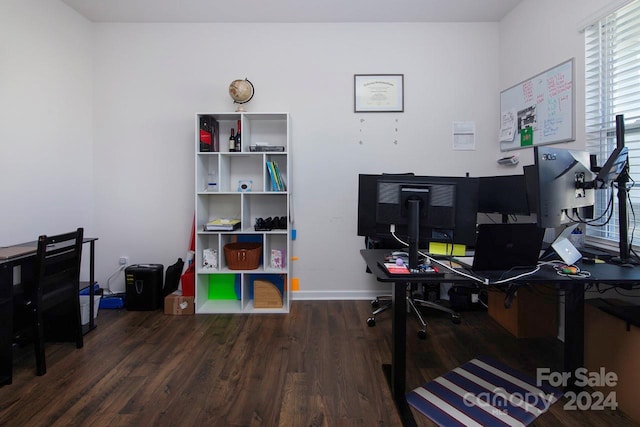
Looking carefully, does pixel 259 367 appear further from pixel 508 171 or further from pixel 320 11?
pixel 320 11

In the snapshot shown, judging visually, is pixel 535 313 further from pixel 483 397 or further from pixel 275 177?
pixel 275 177

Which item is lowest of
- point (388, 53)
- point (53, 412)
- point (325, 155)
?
point (53, 412)

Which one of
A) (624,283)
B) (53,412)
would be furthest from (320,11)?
(53,412)

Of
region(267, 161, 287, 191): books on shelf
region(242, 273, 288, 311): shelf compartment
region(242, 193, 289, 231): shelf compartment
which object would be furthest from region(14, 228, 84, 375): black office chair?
region(267, 161, 287, 191): books on shelf

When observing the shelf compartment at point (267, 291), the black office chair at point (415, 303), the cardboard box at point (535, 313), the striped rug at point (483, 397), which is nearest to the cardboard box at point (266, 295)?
the shelf compartment at point (267, 291)

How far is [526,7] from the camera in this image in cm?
262

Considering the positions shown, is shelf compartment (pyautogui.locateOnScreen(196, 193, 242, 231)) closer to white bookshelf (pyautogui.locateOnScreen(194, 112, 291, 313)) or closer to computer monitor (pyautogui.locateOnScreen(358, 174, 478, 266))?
white bookshelf (pyautogui.locateOnScreen(194, 112, 291, 313))

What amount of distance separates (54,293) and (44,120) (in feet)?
5.26

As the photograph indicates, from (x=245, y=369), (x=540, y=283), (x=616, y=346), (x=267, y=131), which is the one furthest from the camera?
(x=267, y=131)

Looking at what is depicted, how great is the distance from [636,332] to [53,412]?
3108mm

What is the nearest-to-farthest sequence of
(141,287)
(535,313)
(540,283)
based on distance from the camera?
(540,283), (535,313), (141,287)

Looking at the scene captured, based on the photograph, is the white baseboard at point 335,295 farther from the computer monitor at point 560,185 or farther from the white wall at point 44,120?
the white wall at point 44,120

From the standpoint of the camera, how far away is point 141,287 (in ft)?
9.23

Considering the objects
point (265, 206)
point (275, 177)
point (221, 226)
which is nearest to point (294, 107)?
point (275, 177)
